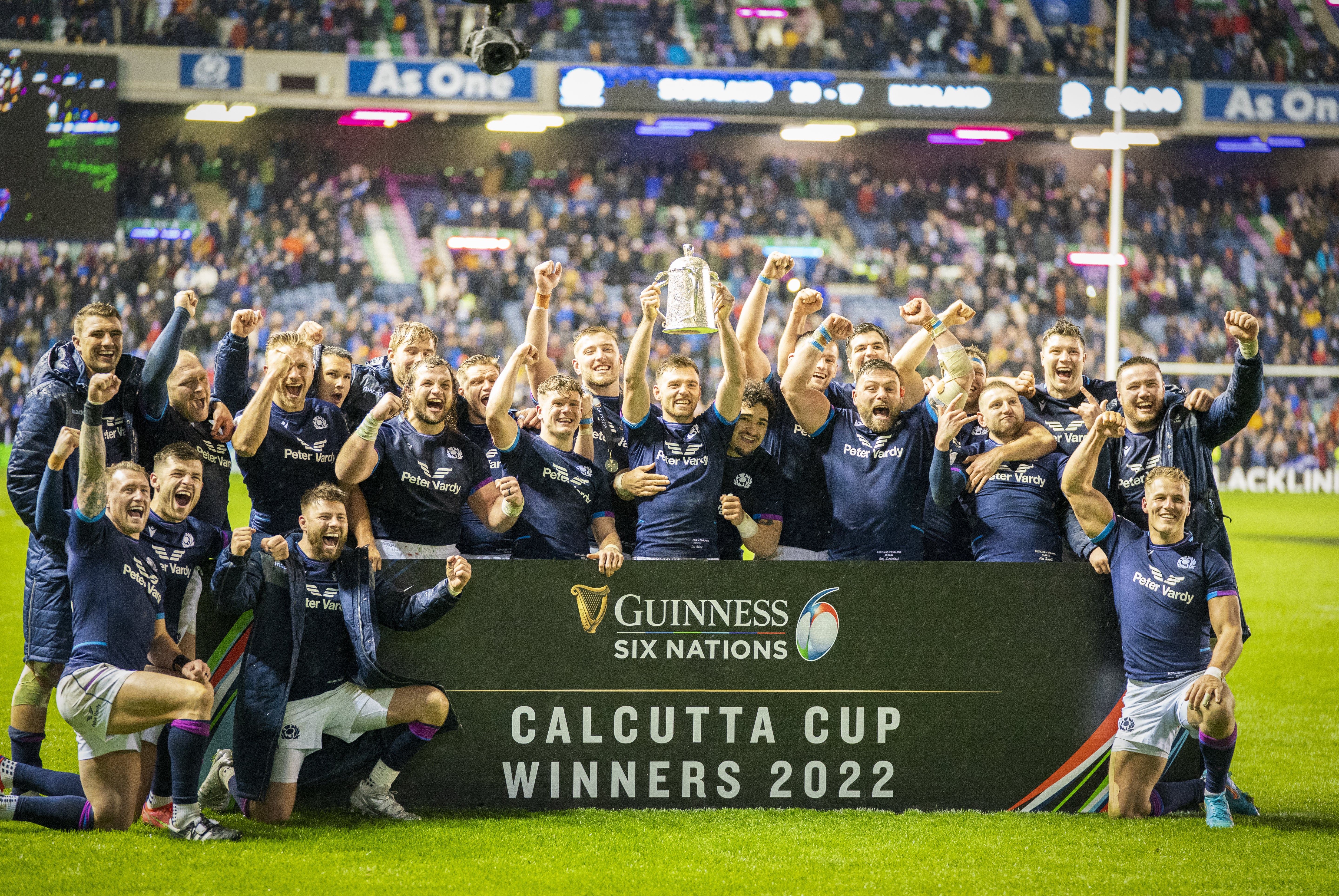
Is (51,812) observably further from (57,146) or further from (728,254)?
(728,254)

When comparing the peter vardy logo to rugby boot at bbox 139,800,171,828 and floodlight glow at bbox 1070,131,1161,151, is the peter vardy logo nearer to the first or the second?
rugby boot at bbox 139,800,171,828

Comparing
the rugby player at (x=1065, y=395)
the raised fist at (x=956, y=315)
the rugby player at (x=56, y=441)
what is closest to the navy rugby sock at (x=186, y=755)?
the rugby player at (x=56, y=441)

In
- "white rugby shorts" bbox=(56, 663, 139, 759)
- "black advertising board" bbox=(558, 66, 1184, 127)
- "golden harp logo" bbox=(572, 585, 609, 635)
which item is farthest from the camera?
"black advertising board" bbox=(558, 66, 1184, 127)

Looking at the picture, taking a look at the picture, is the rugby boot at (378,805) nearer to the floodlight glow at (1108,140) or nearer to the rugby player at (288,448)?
A: the rugby player at (288,448)

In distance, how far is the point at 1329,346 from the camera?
86.0 feet

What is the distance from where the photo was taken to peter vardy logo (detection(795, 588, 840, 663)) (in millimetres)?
5680

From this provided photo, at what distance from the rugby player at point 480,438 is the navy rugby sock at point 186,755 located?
1.59 metres

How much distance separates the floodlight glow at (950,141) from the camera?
28172mm

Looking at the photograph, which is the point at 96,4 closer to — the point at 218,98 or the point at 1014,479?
the point at 218,98

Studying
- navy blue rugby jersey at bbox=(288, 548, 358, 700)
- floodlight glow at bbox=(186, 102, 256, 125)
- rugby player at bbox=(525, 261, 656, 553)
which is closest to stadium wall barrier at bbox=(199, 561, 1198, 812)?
navy blue rugby jersey at bbox=(288, 548, 358, 700)

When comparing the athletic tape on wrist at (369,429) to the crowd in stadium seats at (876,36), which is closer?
the athletic tape on wrist at (369,429)

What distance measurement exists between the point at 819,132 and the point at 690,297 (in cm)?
2278

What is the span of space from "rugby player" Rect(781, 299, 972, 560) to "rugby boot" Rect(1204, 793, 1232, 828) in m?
1.71

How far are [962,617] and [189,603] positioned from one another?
350 centimetres
